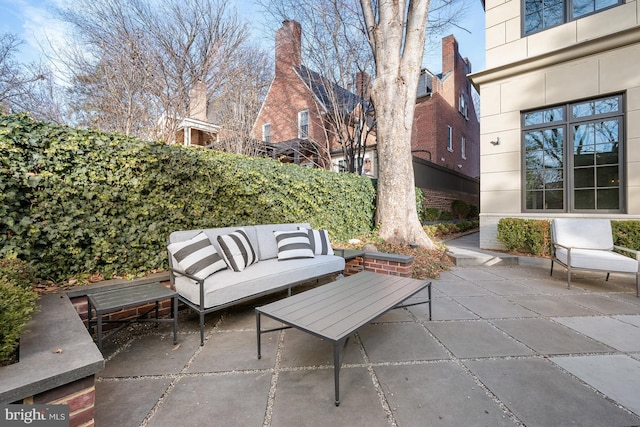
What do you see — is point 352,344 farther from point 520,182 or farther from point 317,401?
point 520,182

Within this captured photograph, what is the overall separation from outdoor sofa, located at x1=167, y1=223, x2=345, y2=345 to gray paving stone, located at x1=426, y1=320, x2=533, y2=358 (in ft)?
5.11

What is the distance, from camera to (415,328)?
2.71 meters

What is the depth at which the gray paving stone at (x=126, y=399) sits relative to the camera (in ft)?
5.12

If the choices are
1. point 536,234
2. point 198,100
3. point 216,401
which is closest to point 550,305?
point 536,234

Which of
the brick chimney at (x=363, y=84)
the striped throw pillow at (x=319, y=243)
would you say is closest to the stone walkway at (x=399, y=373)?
the striped throw pillow at (x=319, y=243)

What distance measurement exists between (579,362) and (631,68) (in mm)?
6225

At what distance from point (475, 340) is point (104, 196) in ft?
13.1

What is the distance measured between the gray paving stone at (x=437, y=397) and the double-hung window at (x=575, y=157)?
18.9ft

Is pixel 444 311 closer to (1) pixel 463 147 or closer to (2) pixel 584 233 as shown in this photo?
(2) pixel 584 233

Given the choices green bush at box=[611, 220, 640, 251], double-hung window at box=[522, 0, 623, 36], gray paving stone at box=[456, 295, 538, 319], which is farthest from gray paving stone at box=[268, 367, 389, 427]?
double-hung window at box=[522, 0, 623, 36]

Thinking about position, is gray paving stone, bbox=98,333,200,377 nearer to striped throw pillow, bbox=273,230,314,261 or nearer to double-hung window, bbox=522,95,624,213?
striped throw pillow, bbox=273,230,314,261

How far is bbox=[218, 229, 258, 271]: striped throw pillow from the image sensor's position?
3.04m

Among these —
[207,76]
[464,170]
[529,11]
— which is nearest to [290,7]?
[207,76]

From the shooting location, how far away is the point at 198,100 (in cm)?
773
